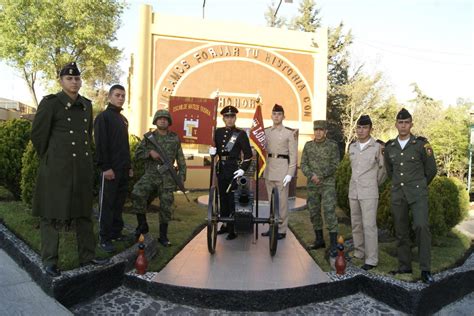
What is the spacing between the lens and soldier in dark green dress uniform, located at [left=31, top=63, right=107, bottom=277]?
3.53m

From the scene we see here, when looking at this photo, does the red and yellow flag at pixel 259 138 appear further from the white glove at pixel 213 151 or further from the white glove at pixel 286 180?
the white glove at pixel 213 151

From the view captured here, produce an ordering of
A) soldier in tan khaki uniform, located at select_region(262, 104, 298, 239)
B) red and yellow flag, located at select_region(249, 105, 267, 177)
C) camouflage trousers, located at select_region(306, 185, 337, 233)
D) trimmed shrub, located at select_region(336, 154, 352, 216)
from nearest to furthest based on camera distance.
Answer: camouflage trousers, located at select_region(306, 185, 337, 233) < red and yellow flag, located at select_region(249, 105, 267, 177) < soldier in tan khaki uniform, located at select_region(262, 104, 298, 239) < trimmed shrub, located at select_region(336, 154, 352, 216)

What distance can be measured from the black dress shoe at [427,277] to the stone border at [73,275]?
305cm

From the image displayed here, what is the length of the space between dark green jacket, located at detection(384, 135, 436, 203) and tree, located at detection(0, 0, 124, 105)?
60.0ft

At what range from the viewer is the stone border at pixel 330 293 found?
367cm

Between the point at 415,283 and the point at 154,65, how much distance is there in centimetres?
970

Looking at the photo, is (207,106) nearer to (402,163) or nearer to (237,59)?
(402,163)

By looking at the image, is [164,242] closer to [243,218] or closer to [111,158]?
[243,218]

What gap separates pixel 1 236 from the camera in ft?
15.0

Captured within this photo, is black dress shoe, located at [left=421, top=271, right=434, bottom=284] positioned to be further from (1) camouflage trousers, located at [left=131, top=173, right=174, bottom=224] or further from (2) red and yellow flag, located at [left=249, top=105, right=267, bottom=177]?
(1) camouflage trousers, located at [left=131, top=173, right=174, bottom=224]

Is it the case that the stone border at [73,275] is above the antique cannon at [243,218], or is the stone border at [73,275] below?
below

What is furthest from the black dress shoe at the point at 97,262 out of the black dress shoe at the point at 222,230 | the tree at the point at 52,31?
the tree at the point at 52,31

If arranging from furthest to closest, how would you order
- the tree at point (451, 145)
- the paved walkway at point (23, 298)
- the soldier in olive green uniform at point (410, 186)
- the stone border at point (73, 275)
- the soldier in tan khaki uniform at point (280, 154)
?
the tree at point (451, 145) → the soldier in tan khaki uniform at point (280, 154) → the soldier in olive green uniform at point (410, 186) → the stone border at point (73, 275) → the paved walkway at point (23, 298)

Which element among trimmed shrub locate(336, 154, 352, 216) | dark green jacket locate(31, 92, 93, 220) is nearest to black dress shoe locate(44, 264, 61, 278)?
dark green jacket locate(31, 92, 93, 220)
